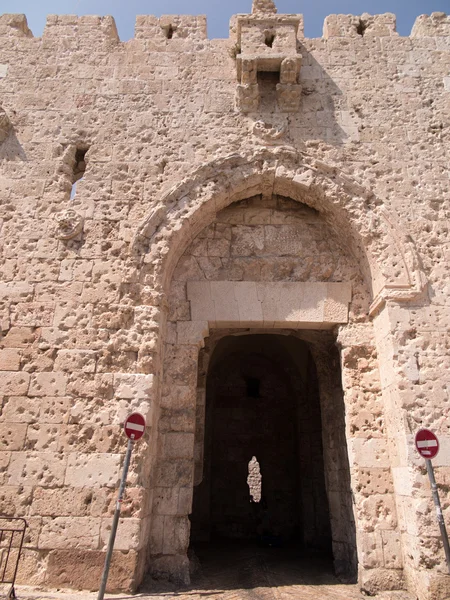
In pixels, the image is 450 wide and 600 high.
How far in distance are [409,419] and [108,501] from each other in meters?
3.17

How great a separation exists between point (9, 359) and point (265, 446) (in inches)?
305

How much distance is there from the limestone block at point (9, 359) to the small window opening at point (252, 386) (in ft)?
24.9

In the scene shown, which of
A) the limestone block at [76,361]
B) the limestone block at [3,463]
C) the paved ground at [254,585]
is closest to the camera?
the paved ground at [254,585]

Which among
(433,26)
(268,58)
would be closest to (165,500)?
(268,58)

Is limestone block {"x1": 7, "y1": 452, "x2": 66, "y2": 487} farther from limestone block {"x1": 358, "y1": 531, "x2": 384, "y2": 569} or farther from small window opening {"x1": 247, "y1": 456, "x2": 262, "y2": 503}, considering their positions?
small window opening {"x1": 247, "y1": 456, "x2": 262, "y2": 503}

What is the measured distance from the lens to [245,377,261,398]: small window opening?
39.1ft

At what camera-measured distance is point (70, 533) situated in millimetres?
4477

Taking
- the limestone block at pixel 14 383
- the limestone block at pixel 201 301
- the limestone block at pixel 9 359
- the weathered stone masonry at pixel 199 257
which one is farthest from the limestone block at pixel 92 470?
the limestone block at pixel 201 301

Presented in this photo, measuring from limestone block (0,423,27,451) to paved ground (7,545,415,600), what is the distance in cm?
131

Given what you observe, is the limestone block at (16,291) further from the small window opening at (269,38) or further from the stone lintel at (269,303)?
the small window opening at (269,38)

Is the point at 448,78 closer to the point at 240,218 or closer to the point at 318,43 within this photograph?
the point at 318,43

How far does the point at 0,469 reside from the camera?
4.68m

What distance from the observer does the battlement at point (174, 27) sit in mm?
6695

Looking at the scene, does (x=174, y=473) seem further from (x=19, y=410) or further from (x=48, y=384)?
(x=19, y=410)
